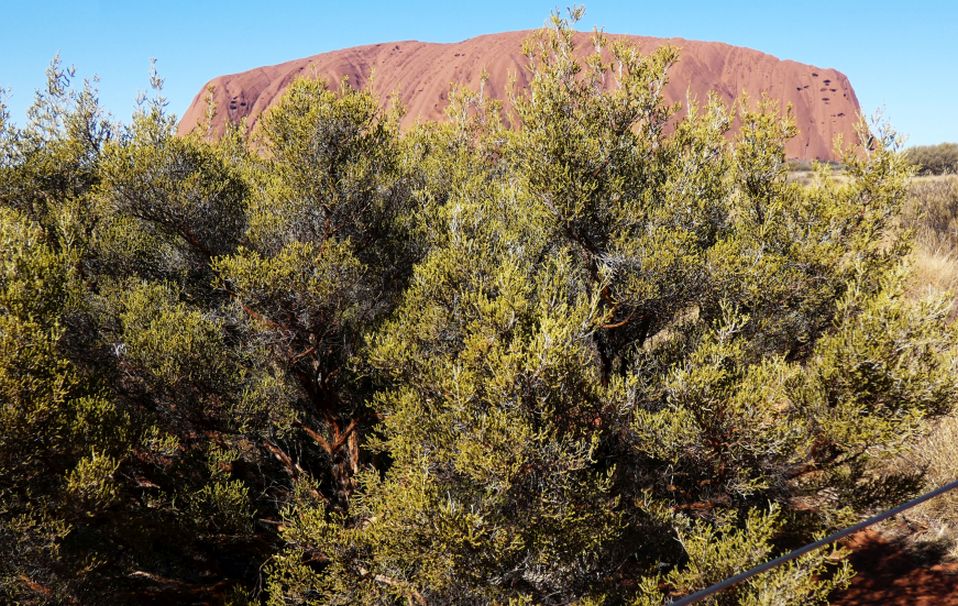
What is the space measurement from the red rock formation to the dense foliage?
279 feet

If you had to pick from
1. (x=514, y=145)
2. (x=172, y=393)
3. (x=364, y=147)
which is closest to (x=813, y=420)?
(x=514, y=145)

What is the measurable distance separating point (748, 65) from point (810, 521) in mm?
116464

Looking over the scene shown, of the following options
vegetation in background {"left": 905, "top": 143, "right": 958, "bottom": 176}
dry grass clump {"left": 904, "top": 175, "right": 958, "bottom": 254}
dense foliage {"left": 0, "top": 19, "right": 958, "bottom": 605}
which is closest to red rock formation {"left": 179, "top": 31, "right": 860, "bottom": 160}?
vegetation in background {"left": 905, "top": 143, "right": 958, "bottom": 176}

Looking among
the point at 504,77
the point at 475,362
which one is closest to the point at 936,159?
the point at 475,362

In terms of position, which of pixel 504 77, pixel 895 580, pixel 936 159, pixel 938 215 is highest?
pixel 504 77

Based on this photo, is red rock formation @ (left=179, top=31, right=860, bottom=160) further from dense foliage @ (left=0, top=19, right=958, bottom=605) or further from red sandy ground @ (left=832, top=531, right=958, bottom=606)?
red sandy ground @ (left=832, top=531, right=958, bottom=606)

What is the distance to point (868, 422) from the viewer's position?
5.98 meters

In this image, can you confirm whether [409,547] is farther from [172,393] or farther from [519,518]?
[172,393]

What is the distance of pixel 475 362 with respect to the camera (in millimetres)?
6059

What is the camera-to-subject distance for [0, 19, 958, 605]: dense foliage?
5.91 metres

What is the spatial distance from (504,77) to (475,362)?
91.0m

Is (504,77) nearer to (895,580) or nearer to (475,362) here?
(895,580)

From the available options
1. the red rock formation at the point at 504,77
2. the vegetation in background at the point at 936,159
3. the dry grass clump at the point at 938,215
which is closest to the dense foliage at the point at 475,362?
the dry grass clump at the point at 938,215

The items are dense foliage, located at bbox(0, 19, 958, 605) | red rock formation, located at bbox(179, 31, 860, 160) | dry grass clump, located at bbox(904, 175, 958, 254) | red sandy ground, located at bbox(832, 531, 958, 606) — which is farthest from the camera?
red rock formation, located at bbox(179, 31, 860, 160)
